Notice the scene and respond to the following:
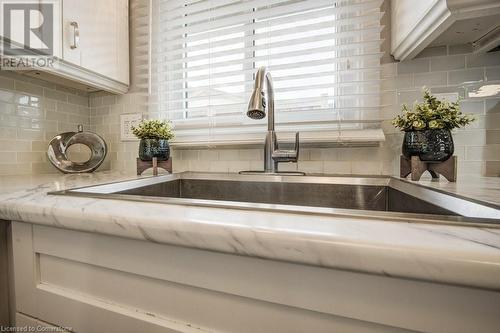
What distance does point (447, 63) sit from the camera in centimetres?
92

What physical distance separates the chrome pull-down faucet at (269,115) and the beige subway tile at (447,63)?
0.58m

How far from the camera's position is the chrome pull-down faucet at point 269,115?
0.81m

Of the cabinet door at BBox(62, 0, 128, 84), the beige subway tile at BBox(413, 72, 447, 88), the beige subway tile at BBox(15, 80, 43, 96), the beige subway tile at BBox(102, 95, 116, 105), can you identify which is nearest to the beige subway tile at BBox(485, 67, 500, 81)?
the beige subway tile at BBox(413, 72, 447, 88)

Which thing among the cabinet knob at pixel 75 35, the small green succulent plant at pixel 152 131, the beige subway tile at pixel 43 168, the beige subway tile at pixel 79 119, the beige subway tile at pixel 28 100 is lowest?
the beige subway tile at pixel 43 168

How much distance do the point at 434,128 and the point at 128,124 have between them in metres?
1.38

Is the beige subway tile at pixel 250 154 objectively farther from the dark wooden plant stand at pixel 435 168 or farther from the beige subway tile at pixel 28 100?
the beige subway tile at pixel 28 100

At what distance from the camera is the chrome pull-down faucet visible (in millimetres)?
809

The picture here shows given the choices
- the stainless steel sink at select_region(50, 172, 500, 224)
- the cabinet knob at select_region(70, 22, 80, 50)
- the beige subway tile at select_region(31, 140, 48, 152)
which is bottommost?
the stainless steel sink at select_region(50, 172, 500, 224)

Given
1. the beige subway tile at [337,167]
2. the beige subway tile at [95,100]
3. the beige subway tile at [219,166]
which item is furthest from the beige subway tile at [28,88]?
the beige subway tile at [337,167]

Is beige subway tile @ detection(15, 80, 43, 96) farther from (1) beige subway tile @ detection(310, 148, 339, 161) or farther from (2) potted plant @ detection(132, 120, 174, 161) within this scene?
(1) beige subway tile @ detection(310, 148, 339, 161)

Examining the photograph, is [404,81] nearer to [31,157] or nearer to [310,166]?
[310,166]

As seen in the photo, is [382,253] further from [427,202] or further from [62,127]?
[62,127]

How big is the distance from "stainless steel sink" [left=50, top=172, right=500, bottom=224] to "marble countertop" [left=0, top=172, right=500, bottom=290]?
79mm

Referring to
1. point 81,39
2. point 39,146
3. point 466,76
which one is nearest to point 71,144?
point 39,146
